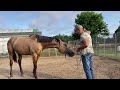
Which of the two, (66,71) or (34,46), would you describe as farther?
(66,71)

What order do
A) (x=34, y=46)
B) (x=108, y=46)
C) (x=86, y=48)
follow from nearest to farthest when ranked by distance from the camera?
(x=86, y=48), (x=34, y=46), (x=108, y=46)

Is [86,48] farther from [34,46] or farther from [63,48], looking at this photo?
[34,46]

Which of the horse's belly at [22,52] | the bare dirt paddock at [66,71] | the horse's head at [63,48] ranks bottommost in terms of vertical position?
the bare dirt paddock at [66,71]

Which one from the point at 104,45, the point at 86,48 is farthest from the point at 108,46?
the point at 86,48

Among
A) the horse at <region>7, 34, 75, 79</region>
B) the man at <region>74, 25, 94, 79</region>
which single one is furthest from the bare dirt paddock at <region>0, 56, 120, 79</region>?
the man at <region>74, 25, 94, 79</region>

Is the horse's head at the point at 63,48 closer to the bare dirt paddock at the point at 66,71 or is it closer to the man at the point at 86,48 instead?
the bare dirt paddock at the point at 66,71

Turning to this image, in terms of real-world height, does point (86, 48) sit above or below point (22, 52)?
above

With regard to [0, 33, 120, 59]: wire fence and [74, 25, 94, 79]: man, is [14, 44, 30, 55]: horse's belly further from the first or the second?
[0, 33, 120, 59]: wire fence

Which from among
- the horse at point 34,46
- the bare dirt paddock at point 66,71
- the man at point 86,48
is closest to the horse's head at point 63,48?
the horse at point 34,46

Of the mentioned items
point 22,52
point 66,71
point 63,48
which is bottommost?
point 66,71
